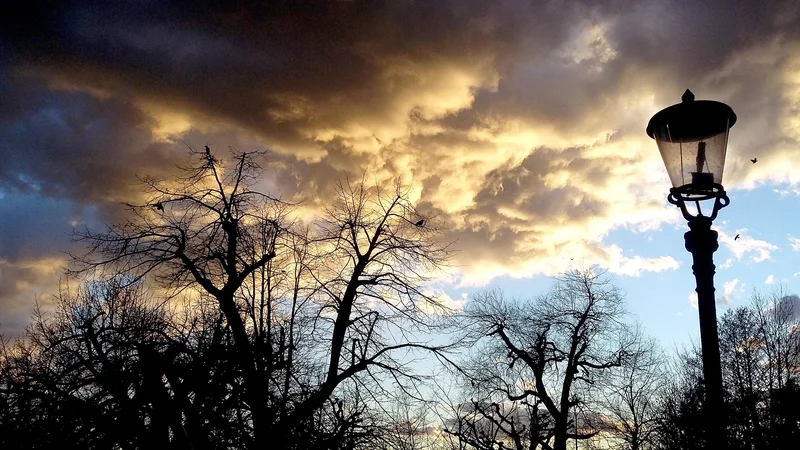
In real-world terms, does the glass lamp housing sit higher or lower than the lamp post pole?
higher

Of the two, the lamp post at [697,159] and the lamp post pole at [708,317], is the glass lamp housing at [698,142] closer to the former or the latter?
the lamp post at [697,159]

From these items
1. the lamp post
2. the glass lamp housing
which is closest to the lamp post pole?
the lamp post

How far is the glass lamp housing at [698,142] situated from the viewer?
192 inches

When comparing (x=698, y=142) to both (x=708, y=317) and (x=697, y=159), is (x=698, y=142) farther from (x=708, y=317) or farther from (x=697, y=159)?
(x=708, y=317)

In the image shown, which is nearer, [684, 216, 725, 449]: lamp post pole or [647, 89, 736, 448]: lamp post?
[684, 216, 725, 449]: lamp post pole

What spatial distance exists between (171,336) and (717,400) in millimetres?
14039

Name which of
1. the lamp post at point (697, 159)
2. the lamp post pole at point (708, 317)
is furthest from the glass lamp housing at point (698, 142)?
the lamp post pole at point (708, 317)

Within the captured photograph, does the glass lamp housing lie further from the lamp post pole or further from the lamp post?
the lamp post pole

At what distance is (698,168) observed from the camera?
488cm

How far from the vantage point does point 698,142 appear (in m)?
4.93

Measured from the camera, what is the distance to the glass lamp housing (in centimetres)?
489

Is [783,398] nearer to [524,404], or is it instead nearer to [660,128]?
[524,404]

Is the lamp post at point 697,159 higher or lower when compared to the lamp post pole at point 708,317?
higher

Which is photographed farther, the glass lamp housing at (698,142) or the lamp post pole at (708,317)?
the glass lamp housing at (698,142)
